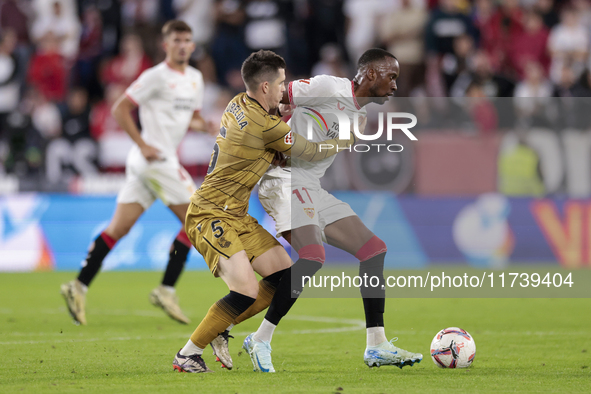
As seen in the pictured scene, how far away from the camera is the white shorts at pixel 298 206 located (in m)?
5.60

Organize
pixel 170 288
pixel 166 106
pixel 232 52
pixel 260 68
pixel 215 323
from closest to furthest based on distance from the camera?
pixel 215 323
pixel 260 68
pixel 170 288
pixel 166 106
pixel 232 52

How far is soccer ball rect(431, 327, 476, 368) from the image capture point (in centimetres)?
538

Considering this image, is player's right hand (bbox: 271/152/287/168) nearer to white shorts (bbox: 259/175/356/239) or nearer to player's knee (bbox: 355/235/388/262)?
white shorts (bbox: 259/175/356/239)

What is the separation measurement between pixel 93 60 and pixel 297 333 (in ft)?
34.4

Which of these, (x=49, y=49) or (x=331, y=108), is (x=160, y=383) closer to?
(x=331, y=108)

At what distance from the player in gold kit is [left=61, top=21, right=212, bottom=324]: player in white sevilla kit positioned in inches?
99.2

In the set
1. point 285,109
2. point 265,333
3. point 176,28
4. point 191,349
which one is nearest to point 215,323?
point 191,349

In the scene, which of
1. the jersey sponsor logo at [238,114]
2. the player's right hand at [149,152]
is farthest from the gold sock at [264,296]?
the player's right hand at [149,152]

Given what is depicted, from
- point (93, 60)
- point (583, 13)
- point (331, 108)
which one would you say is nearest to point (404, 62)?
point (583, 13)

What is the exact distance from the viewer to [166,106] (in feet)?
27.1

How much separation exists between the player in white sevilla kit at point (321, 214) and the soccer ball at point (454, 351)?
0.16 m

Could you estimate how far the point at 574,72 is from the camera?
45.8 feet

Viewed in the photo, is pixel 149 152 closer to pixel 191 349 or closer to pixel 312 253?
pixel 312 253

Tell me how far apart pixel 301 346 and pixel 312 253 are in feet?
4.04
